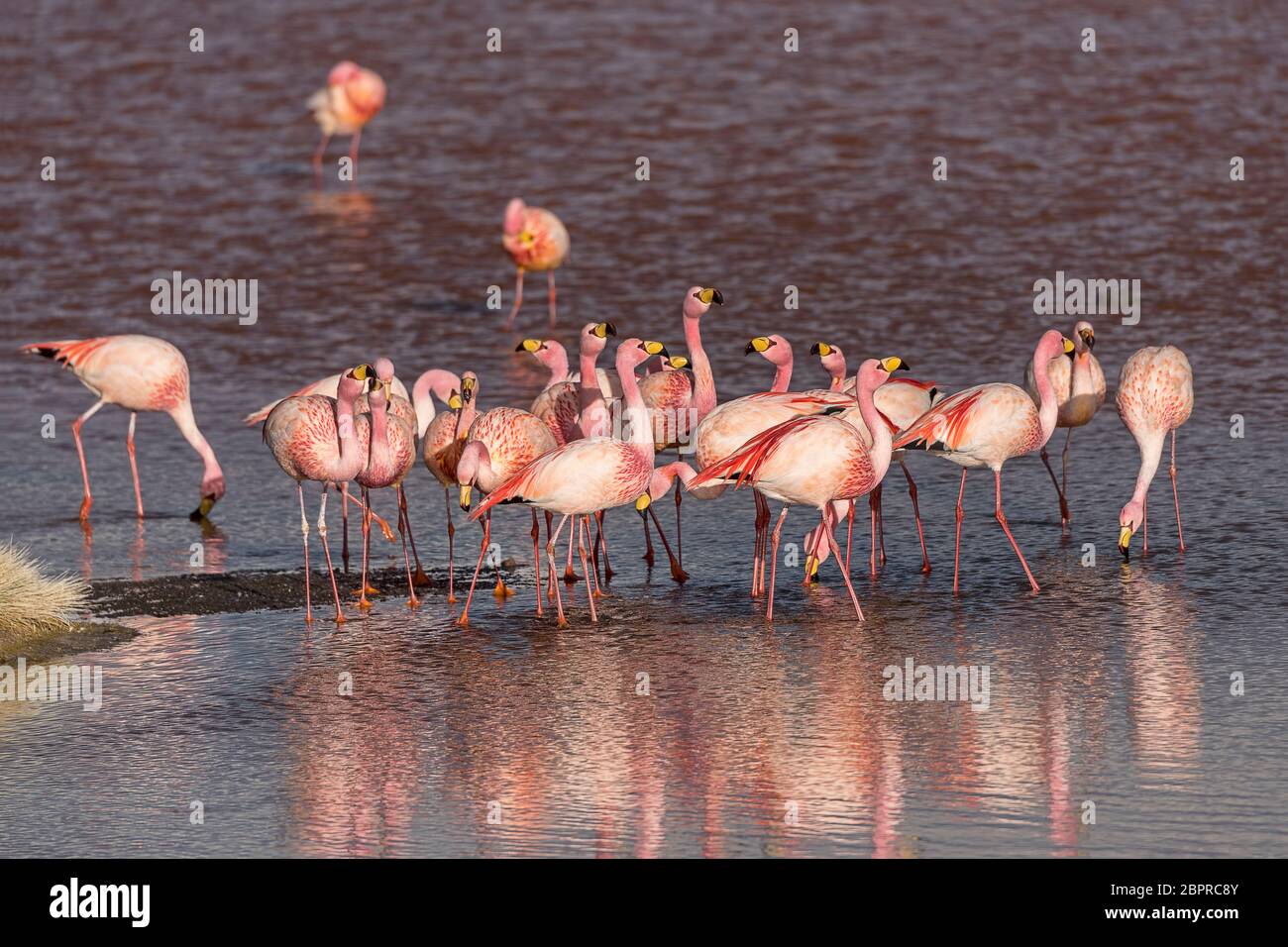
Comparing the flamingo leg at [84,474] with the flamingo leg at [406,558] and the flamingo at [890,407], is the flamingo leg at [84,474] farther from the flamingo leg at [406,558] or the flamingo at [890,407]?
the flamingo at [890,407]

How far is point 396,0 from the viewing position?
1088 inches

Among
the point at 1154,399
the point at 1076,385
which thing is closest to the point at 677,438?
the point at 1076,385

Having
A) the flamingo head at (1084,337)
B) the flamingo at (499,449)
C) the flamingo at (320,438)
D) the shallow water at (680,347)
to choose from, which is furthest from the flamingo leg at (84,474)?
Answer: the flamingo head at (1084,337)

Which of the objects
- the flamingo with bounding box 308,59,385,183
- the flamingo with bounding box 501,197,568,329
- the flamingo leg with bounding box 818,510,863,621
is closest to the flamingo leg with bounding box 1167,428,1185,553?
the flamingo leg with bounding box 818,510,863,621

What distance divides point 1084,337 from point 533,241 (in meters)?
6.43

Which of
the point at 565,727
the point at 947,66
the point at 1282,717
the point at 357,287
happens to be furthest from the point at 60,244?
the point at 1282,717

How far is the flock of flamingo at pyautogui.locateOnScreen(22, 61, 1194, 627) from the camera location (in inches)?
375

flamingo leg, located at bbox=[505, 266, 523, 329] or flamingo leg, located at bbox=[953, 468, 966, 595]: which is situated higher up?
flamingo leg, located at bbox=[505, 266, 523, 329]

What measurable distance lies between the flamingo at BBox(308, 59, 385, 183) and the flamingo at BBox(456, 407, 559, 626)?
11722 millimetres

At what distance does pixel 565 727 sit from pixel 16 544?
4210mm

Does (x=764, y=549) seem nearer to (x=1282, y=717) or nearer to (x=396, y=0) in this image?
(x=1282, y=717)

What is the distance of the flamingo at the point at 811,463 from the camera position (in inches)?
374

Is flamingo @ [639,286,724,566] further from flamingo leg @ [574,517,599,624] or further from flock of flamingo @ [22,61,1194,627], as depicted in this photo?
flamingo leg @ [574,517,599,624]

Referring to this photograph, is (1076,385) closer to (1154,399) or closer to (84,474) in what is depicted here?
(1154,399)
